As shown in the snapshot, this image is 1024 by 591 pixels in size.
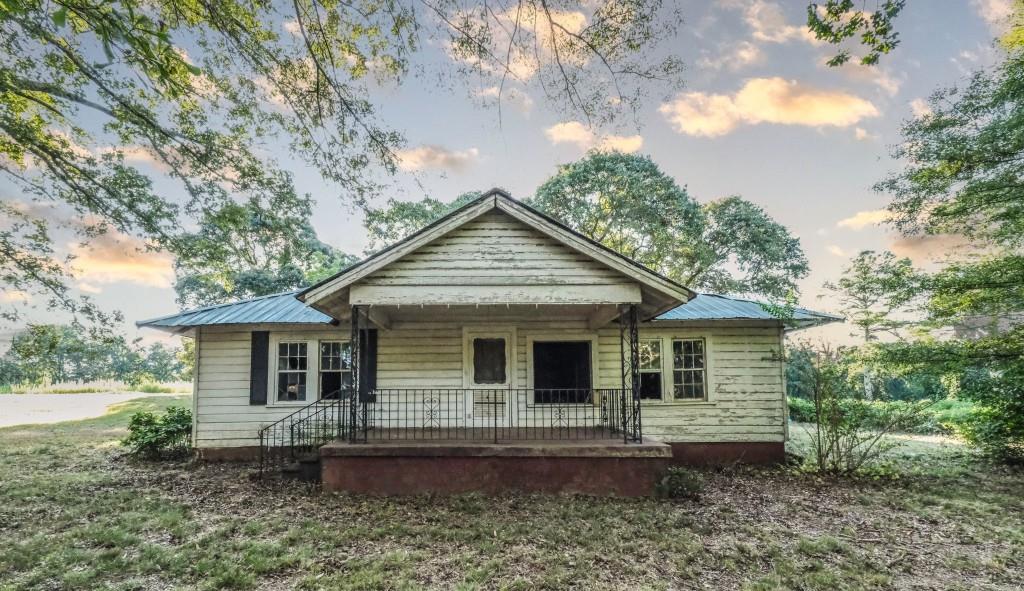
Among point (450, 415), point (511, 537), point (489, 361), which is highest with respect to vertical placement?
point (489, 361)

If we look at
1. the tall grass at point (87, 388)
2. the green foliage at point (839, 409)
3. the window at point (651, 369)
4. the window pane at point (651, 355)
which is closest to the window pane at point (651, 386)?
the window at point (651, 369)

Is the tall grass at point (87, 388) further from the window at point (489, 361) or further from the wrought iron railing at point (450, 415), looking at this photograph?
the window at point (489, 361)

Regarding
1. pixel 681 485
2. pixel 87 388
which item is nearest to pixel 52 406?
pixel 87 388

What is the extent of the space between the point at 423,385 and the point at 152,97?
279 inches

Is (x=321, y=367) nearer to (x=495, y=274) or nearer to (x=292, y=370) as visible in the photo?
(x=292, y=370)

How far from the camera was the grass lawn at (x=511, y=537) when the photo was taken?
15.5 ft

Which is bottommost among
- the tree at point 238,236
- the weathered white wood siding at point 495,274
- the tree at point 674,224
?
the weathered white wood siding at point 495,274

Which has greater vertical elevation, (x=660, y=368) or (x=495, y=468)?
(x=660, y=368)

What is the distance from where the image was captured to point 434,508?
6.59 metres

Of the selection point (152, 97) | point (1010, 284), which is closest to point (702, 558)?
point (1010, 284)

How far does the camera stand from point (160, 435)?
34.8 ft

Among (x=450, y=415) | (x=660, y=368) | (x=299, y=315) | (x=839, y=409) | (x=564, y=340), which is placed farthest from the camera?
(x=660, y=368)

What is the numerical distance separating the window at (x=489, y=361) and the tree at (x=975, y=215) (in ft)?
25.1

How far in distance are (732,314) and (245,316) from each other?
34.4 ft
